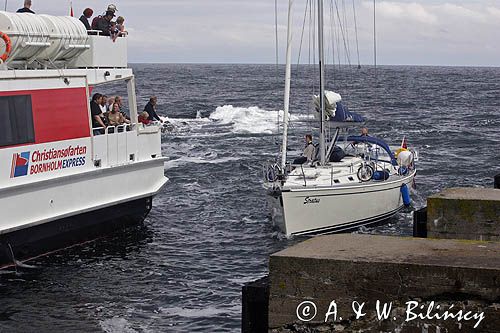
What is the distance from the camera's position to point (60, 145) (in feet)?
56.0

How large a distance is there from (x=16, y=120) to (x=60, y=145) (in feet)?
3.96

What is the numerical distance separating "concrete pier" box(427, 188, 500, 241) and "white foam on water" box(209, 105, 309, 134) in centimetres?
3546

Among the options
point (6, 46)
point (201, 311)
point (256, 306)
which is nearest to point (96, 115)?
point (6, 46)

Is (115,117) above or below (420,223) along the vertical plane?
above

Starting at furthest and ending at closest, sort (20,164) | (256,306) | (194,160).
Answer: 1. (194,160)
2. (20,164)
3. (256,306)

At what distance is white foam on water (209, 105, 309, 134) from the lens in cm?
4745

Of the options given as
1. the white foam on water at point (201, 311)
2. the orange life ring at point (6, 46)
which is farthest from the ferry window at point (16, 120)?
the white foam on water at point (201, 311)

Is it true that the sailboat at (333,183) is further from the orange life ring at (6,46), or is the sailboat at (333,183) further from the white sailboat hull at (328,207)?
the orange life ring at (6,46)

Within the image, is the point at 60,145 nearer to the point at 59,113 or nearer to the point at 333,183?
the point at 59,113

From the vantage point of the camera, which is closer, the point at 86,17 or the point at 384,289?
the point at 384,289

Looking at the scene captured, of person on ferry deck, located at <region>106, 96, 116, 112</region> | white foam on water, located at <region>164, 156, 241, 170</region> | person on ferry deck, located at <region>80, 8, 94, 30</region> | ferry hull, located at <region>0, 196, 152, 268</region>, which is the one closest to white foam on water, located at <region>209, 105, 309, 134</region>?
white foam on water, located at <region>164, 156, 241, 170</region>

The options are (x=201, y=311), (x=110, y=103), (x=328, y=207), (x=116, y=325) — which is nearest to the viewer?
(x=116, y=325)

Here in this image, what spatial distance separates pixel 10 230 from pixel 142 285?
245cm

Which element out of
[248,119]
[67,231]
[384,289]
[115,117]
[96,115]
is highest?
[96,115]
